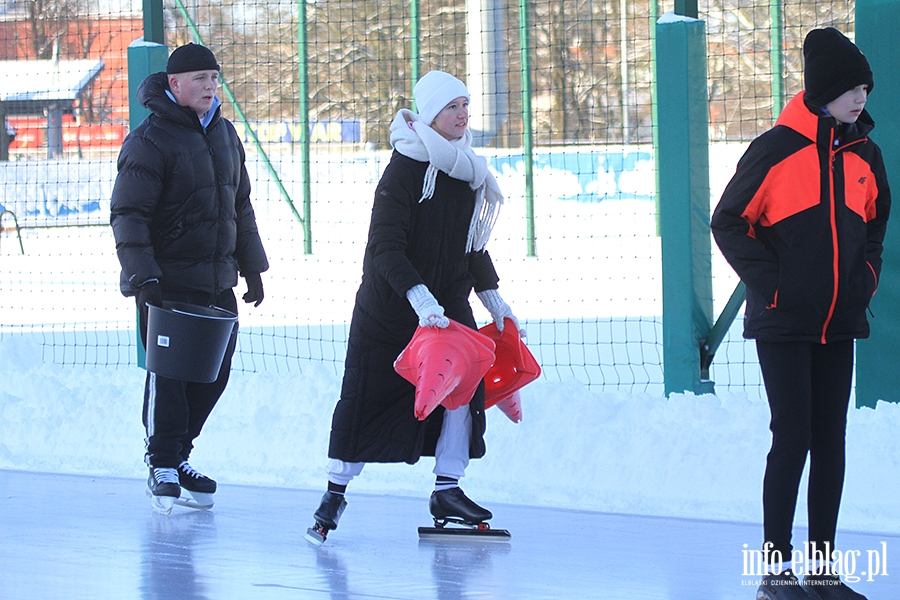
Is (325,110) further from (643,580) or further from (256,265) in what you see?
(643,580)

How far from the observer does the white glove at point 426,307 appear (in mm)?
3854

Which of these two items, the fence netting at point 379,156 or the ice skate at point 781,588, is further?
the fence netting at point 379,156

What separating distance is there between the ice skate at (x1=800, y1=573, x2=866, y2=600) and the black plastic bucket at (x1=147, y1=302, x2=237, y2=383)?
2.35 metres

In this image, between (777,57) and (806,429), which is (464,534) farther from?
(777,57)

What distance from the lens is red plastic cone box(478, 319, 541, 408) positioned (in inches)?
168

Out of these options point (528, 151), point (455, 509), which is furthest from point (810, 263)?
point (528, 151)

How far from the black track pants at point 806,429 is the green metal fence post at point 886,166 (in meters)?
2.24

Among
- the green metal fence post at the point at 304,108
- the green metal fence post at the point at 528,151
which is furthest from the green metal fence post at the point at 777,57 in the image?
the green metal fence post at the point at 304,108

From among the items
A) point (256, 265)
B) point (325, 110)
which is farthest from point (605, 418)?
point (325, 110)

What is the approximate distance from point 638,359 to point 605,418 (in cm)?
250

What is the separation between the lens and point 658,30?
576cm

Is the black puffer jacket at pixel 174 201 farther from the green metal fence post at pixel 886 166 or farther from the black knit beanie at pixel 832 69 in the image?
the green metal fence post at pixel 886 166

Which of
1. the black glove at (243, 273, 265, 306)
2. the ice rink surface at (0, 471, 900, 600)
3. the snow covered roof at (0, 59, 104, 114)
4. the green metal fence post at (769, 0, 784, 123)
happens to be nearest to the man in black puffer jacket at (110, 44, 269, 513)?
the black glove at (243, 273, 265, 306)

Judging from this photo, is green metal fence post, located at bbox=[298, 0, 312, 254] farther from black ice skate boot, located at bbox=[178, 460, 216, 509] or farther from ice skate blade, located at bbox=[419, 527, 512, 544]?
ice skate blade, located at bbox=[419, 527, 512, 544]
